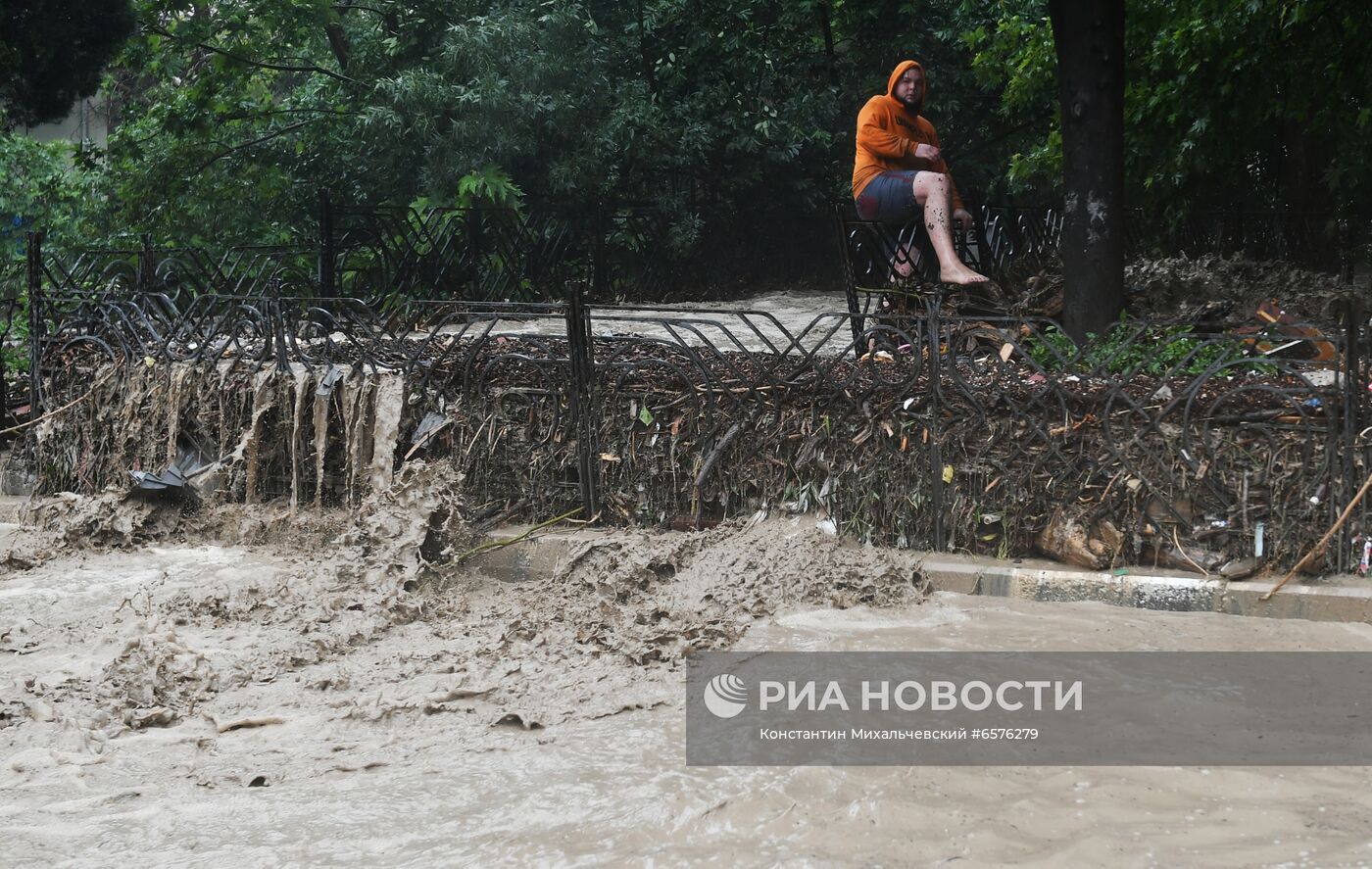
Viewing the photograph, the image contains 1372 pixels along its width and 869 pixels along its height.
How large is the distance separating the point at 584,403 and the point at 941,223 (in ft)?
11.7

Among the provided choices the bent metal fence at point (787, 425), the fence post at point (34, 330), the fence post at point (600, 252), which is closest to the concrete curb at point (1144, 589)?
the bent metal fence at point (787, 425)

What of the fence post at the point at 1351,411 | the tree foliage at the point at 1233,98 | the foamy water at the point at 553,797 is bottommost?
the foamy water at the point at 553,797

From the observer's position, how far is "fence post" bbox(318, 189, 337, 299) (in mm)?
13483

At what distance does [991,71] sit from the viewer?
1323 centimetres

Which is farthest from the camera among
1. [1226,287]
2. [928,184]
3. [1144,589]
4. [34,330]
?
[1226,287]

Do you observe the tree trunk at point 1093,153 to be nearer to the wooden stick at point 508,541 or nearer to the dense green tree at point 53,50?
the wooden stick at point 508,541

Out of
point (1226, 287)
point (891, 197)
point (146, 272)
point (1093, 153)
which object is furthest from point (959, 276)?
point (146, 272)

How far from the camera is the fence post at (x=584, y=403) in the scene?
7387 millimetres

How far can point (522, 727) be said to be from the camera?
4996 mm

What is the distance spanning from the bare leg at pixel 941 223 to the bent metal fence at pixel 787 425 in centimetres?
79

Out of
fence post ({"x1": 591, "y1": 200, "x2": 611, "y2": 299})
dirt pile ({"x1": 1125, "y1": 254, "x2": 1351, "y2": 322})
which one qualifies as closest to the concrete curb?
dirt pile ({"x1": 1125, "y1": 254, "x2": 1351, "y2": 322})

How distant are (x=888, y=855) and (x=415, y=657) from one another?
8.91 ft

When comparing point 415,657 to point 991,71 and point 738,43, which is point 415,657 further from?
point 738,43

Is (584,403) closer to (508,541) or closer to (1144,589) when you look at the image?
(508,541)
